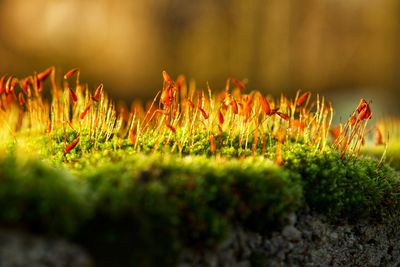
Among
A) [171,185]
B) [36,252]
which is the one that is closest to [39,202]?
[36,252]

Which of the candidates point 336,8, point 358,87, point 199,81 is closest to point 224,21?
point 199,81

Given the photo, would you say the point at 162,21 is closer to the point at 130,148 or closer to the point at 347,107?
the point at 347,107

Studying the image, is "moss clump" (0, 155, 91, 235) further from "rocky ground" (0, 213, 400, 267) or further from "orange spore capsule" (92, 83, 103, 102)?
"orange spore capsule" (92, 83, 103, 102)

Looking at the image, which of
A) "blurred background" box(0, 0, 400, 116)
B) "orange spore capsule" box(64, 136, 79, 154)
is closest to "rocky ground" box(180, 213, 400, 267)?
"orange spore capsule" box(64, 136, 79, 154)

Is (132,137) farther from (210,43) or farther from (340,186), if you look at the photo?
(210,43)

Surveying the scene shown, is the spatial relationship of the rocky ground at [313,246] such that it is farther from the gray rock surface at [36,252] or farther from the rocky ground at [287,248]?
the gray rock surface at [36,252]

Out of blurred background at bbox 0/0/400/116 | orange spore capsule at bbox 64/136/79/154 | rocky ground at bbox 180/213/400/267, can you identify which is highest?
blurred background at bbox 0/0/400/116
